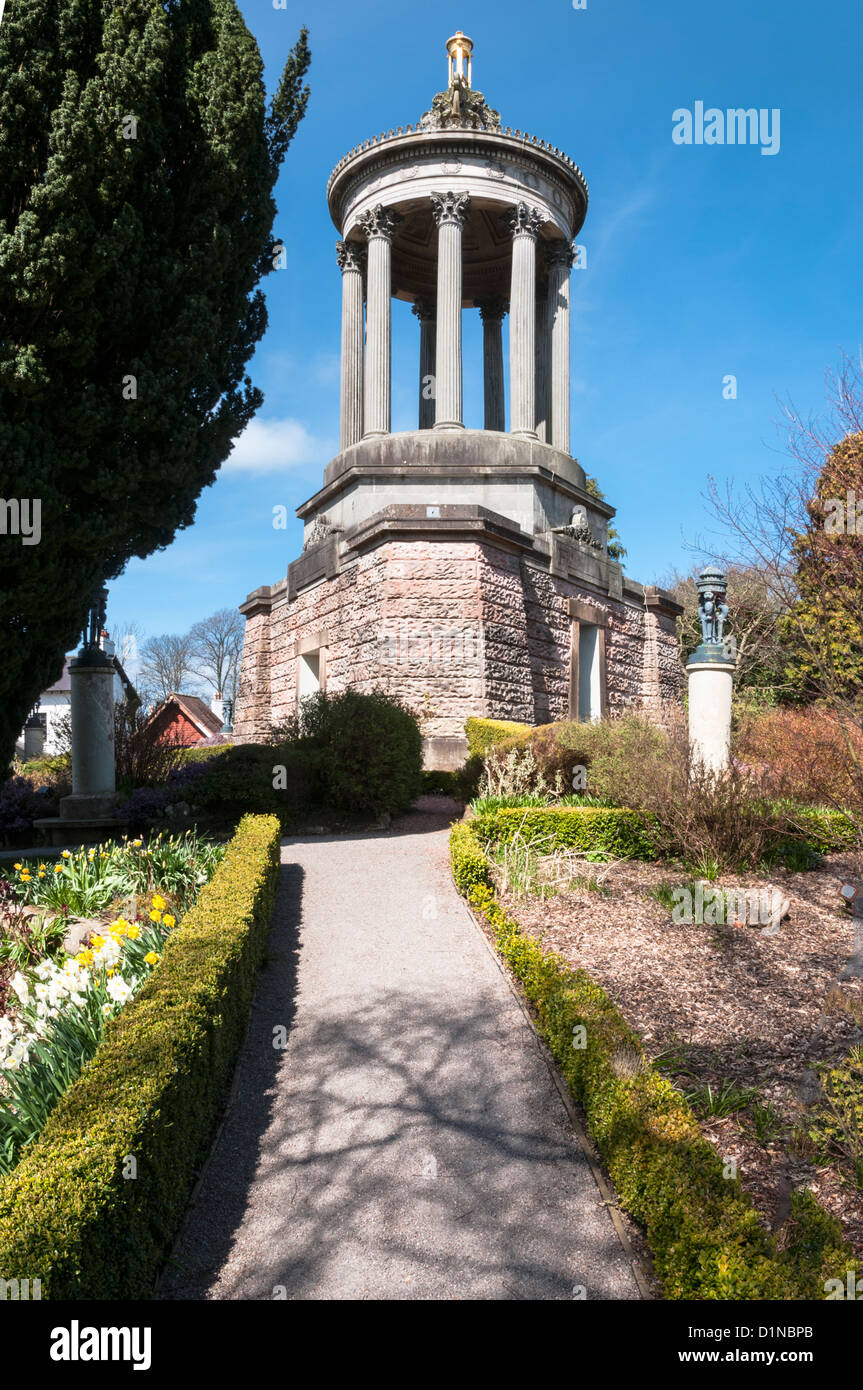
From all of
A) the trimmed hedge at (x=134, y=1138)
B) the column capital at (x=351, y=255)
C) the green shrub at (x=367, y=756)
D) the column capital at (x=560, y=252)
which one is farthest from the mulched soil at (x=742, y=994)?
the column capital at (x=351, y=255)

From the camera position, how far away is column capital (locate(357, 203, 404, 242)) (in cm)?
2050

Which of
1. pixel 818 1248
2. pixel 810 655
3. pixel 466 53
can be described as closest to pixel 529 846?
pixel 810 655

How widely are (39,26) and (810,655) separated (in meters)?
8.79

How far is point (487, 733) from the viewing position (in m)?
13.8

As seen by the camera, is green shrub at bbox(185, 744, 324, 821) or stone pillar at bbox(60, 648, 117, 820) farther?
stone pillar at bbox(60, 648, 117, 820)

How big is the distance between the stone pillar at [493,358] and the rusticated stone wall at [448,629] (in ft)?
23.0

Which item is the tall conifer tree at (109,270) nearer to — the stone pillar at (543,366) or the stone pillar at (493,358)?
the stone pillar at (543,366)

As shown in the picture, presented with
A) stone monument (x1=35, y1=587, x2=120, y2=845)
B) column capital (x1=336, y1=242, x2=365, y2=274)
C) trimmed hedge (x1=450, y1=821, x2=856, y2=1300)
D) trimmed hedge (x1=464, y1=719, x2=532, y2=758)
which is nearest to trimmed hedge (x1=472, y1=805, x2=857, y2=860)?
trimmed hedge (x1=464, y1=719, x2=532, y2=758)

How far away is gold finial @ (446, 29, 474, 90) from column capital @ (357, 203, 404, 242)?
3957 mm

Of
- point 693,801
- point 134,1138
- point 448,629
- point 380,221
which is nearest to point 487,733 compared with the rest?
point 448,629

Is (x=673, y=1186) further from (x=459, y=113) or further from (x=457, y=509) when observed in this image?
(x=459, y=113)

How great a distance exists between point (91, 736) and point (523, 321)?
44.6 feet

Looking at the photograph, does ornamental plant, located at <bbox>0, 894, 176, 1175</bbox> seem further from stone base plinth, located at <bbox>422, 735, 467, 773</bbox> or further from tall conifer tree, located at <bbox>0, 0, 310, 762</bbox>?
stone base plinth, located at <bbox>422, 735, 467, 773</bbox>

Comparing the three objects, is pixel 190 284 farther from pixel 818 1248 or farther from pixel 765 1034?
pixel 818 1248
